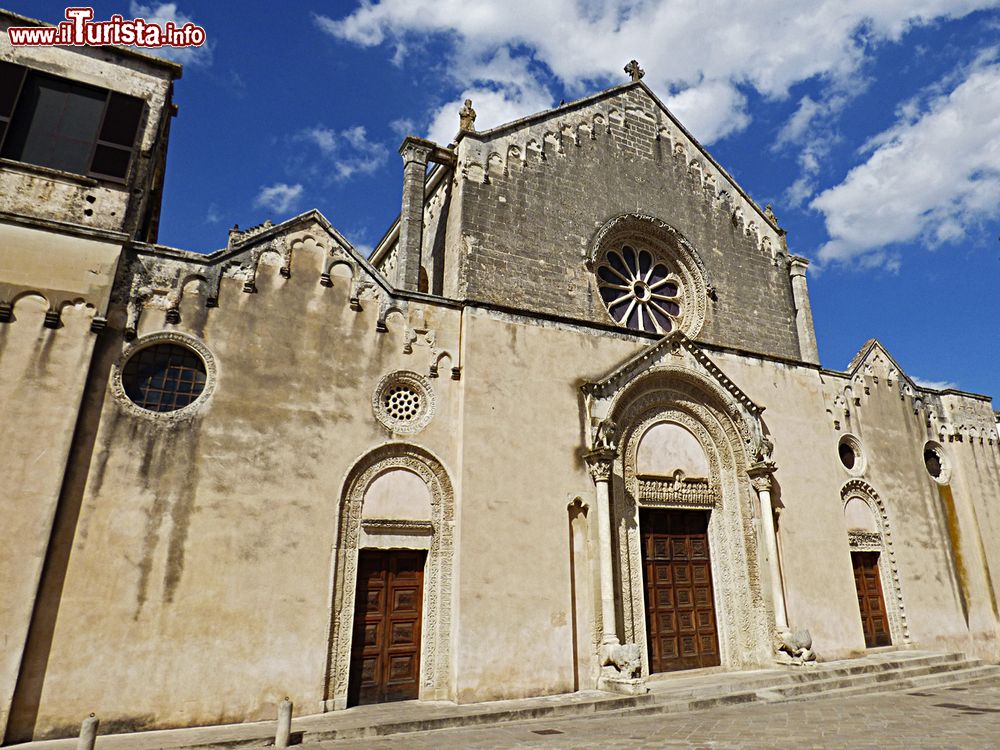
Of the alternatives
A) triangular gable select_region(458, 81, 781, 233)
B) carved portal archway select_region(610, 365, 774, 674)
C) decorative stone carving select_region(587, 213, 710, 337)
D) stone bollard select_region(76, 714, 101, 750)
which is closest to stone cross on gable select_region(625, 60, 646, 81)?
triangular gable select_region(458, 81, 781, 233)

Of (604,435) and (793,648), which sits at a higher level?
(604,435)

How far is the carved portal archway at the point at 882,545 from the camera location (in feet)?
51.1

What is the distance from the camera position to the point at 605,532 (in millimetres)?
12102

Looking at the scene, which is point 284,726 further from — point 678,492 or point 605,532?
point 678,492

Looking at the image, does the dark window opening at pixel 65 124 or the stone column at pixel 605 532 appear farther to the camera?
the stone column at pixel 605 532

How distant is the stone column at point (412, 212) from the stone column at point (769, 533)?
8.67 m

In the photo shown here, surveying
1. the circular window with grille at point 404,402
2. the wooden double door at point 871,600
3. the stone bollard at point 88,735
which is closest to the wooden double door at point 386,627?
the circular window with grille at point 404,402

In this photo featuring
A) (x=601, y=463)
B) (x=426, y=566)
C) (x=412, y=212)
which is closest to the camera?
(x=426, y=566)

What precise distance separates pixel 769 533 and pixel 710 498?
141cm

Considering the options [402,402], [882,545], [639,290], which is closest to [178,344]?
Answer: [402,402]

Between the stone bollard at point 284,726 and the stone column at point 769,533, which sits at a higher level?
the stone column at point 769,533

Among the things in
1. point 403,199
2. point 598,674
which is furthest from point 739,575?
point 403,199

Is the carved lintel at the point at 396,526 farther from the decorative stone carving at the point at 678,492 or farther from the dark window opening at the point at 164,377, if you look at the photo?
the decorative stone carving at the point at 678,492

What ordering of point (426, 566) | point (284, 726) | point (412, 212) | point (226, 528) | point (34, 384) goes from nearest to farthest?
point (284, 726) → point (34, 384) → point (226, 528) → point (426, 566) → point (412, 212)
